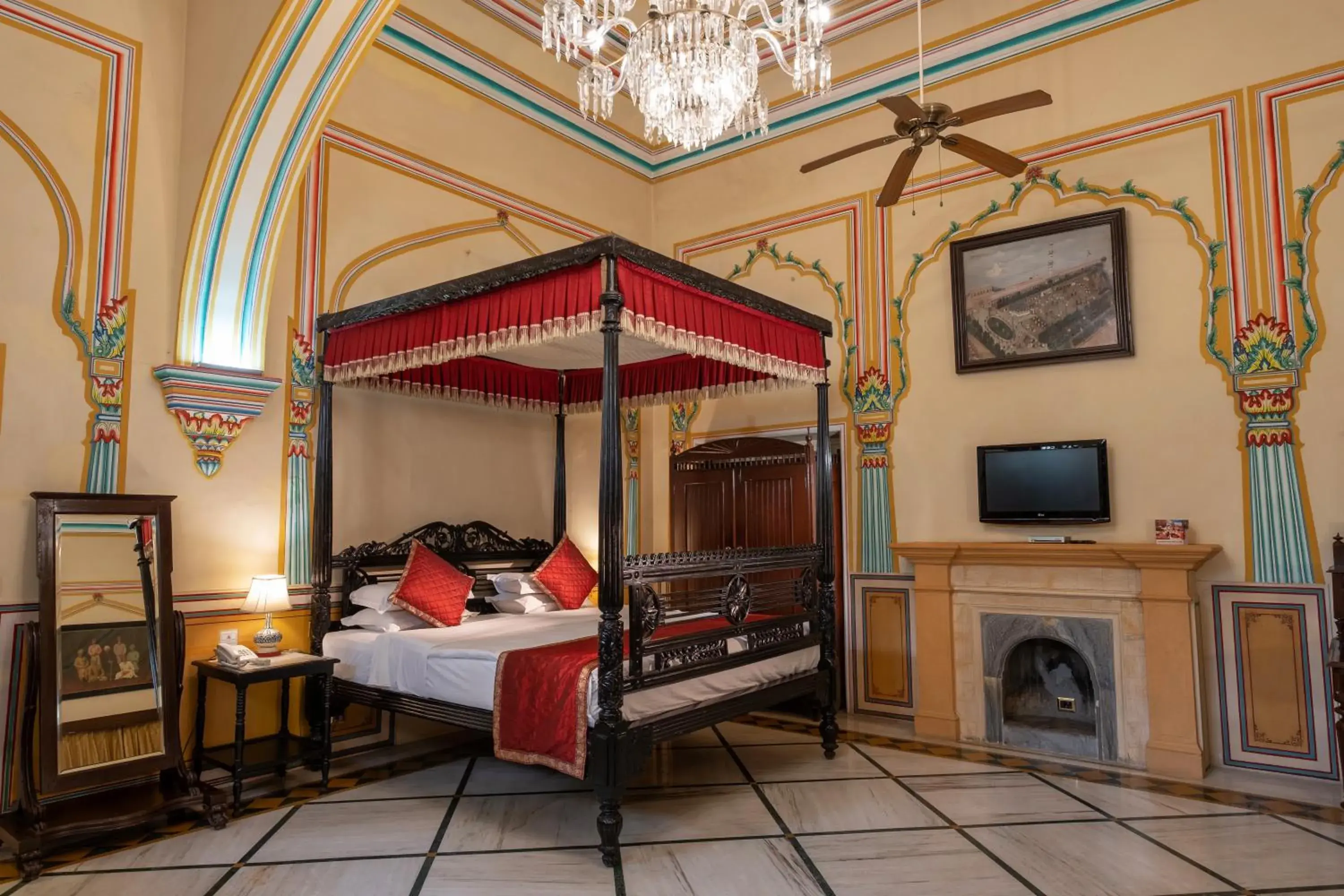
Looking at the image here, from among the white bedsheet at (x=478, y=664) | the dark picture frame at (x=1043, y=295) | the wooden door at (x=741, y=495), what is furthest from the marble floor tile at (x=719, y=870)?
the dark picture frame at (x=1043, y=295)

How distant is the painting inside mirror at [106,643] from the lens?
3723 millimetres

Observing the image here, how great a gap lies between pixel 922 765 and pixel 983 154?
3469 millimetres

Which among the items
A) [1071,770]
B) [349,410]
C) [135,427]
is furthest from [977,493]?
[135,427]

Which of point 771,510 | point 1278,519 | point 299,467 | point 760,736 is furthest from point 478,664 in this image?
point 1278,519

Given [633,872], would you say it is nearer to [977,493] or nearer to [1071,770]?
[1071,770]

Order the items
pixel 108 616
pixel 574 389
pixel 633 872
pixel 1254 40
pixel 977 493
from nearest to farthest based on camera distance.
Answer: pixel 633 872, pixel 108 616, pixel 1254 40, pixel 977 493, pixel 574 389

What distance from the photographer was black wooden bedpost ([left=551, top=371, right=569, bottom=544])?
21.1 feet

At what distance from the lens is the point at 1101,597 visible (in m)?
4.96

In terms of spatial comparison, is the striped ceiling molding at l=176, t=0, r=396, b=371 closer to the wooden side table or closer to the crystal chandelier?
the crystal chandelier

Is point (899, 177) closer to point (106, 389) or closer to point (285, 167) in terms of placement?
point (285, 167)

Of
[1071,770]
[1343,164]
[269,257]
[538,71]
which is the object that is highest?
[538,71]

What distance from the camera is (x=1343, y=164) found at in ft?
15.1

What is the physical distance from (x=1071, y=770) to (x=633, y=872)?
284 cm

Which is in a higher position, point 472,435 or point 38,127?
point 38,127
